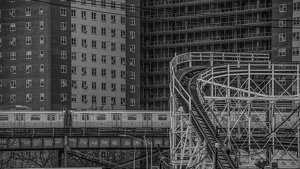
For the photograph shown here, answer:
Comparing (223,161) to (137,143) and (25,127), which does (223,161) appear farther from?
(25,127)

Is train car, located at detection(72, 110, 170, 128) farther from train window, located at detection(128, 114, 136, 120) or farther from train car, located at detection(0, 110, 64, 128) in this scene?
train car, located at detection(0, 110, 64, 128)

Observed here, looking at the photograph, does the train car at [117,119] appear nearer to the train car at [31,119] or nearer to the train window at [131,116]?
the train window at [131,116]

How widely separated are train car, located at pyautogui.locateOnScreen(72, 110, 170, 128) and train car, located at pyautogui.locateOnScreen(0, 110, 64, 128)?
2.72 metres

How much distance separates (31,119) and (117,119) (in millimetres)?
13655

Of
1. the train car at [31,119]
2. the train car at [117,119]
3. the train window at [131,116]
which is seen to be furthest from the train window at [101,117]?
the train car at [31,119]

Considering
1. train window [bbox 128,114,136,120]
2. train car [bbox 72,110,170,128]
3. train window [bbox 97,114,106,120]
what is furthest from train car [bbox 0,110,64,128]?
train window [bbox 128,114,136,120]

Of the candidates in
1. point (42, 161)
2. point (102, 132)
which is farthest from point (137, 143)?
point (42, 161)

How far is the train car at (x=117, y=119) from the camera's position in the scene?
170 meters

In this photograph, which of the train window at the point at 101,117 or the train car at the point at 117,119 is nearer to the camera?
the train car at the point at 117,119

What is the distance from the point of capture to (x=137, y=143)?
15775 centimetres

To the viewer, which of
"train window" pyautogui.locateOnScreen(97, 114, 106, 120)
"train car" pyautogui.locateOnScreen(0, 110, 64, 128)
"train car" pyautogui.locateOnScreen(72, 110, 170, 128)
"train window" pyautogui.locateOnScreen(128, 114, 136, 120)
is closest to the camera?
"train car" pyautogui.locateOnScreen(0, 110, 64, 128)

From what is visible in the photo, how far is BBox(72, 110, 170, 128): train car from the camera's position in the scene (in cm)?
17038

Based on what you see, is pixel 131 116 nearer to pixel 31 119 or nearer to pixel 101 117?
pixel 101 117

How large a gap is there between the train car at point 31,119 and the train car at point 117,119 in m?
2.72
